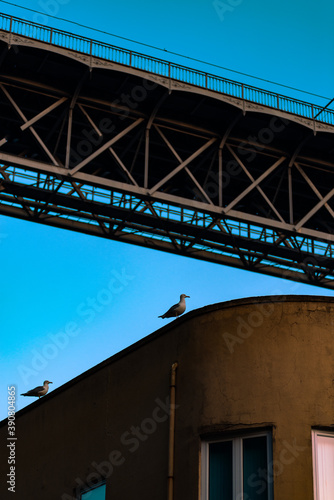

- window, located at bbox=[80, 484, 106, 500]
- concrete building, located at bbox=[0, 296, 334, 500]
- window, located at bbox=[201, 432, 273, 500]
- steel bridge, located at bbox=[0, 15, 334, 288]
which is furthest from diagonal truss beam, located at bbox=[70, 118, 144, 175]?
window, located at bbox=[201, 432, 273, 500]

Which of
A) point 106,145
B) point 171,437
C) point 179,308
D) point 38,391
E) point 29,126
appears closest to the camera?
point 171,437

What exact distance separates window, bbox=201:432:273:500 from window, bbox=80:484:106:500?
9.74ft

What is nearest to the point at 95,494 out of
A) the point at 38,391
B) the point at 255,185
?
the point at 38,391

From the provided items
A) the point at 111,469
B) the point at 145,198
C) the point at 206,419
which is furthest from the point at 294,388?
the point at 145,198

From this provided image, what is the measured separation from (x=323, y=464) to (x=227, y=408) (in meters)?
1.38

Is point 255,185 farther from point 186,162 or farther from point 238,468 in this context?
point 238,468

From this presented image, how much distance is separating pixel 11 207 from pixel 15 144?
2.81 meters

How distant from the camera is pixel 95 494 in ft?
46.4

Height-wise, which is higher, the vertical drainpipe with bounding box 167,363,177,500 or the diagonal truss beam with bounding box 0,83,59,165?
the diagonal truss beam with bounding box 0,83,59,165

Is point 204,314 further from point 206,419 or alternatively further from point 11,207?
point 11,207

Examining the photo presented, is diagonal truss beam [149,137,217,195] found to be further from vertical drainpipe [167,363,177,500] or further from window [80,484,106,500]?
vertical drainpipe [167,363,177,500]

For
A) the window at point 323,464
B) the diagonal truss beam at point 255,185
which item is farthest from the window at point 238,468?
the diagonal truss beam at point 255,185

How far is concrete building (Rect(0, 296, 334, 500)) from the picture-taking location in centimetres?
1092

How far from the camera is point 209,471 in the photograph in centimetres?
1130
